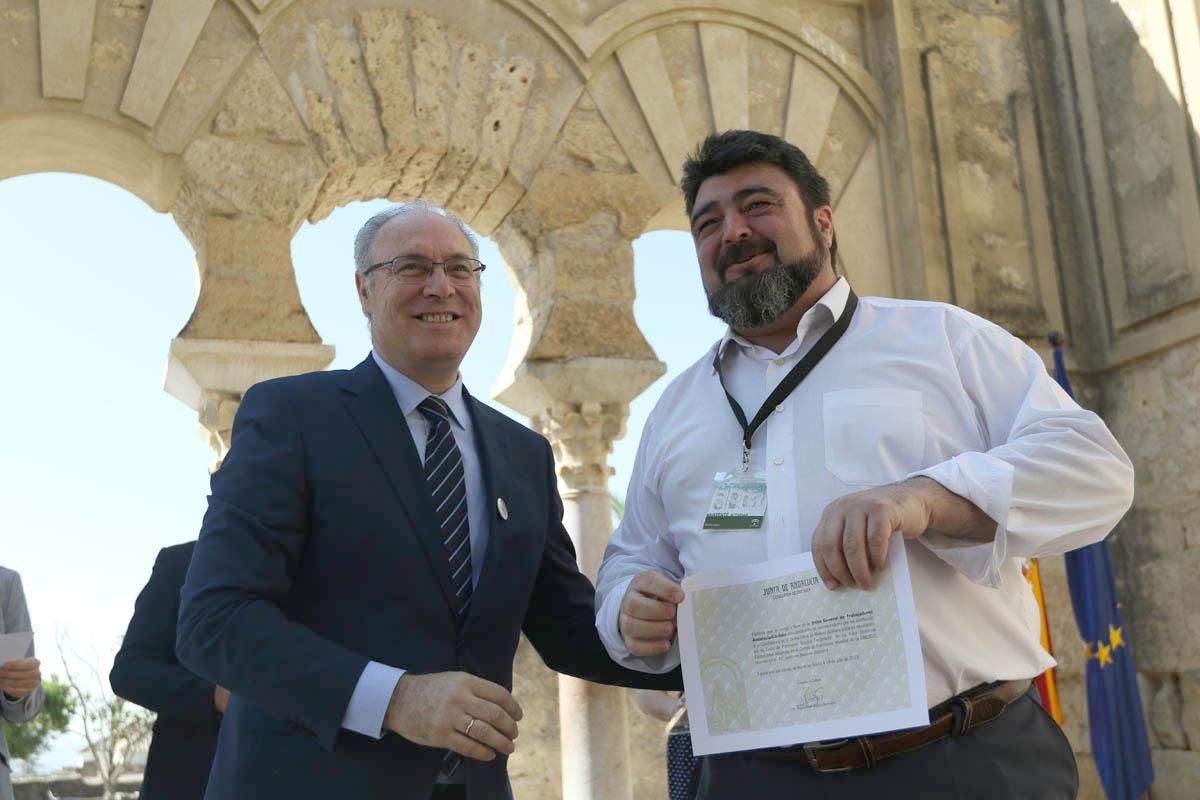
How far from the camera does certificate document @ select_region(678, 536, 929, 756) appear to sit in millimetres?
1605

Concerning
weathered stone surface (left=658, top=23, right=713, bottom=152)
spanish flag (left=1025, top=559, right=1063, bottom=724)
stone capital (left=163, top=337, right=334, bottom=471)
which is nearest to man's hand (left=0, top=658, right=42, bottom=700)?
stone capital (left=163, top=337, right=334, bottom=471)

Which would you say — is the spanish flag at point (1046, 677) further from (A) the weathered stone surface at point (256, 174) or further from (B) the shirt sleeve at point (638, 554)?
(B) the shirt sleeve at point (638, 554)

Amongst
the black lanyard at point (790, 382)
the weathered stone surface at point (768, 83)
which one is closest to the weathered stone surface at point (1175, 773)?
the weathered stone surface at point (768, 83)

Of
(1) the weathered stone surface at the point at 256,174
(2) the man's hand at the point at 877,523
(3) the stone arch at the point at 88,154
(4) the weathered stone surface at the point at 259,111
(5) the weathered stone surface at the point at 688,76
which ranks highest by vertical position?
(5) the weathered stone surface at the point at 688,76

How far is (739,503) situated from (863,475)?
0.21 metres

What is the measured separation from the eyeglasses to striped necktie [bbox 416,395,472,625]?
234 mm

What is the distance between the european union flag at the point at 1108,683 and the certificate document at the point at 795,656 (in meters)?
4.49

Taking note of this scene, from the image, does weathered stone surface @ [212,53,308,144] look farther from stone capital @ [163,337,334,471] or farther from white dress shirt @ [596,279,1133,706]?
white dress shirt @ [596,279,1133,706]

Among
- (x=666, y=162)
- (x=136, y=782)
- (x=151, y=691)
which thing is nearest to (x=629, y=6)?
(x=666, y=162)

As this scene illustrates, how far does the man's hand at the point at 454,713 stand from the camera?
1668 millimetres

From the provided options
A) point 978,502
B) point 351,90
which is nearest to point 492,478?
point 978,502

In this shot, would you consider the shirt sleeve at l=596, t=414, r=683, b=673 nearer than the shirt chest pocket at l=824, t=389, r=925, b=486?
No

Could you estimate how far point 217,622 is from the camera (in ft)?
5.89

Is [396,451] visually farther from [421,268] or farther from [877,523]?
[877,523]
